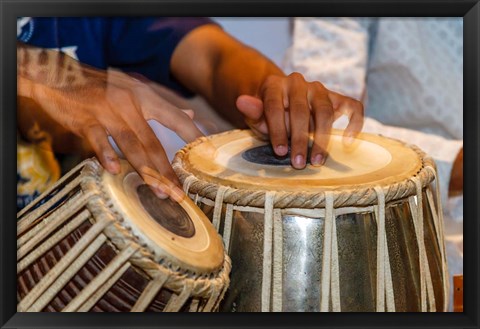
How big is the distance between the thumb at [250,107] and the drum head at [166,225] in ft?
0.71

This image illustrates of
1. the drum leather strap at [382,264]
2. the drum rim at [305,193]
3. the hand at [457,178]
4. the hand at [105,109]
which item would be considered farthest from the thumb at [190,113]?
the hand at [457,178]

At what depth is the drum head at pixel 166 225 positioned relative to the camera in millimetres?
881

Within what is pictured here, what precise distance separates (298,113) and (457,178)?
313 mm

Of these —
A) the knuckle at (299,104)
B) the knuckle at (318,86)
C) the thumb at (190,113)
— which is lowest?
the thumb at (190,113)

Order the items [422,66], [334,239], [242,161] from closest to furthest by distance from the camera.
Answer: [334,239] < [242,161] < [422,66]

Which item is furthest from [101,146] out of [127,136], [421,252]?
[421,252]

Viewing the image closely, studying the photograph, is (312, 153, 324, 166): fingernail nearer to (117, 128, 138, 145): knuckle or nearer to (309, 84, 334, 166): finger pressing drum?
(309, 84, 334, 166): finger pressing drum

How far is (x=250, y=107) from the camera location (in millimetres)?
1146

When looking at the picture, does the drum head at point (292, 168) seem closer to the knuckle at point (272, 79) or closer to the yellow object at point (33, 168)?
the knuckle at point (272, 79)

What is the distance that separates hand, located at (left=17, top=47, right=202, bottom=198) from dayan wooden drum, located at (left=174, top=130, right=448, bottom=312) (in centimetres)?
7
